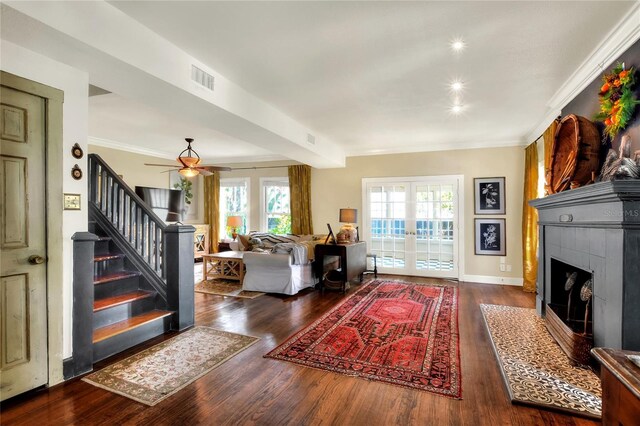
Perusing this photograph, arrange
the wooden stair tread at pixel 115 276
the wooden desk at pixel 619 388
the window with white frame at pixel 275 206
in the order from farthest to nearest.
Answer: the window with white frame at pixel 275 206 → the wooden stair tread at pixel 115 276 → the wooden desk at pixel 619 388

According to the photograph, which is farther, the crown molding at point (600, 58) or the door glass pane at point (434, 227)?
the door glass pane at point (434, 227)

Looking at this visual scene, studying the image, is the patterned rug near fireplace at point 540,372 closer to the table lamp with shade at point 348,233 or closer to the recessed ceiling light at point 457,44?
the table lamp with shade at point 348,233

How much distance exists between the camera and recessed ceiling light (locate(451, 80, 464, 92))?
10.7 ft

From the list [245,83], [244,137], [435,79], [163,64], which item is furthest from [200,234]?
[435,79]

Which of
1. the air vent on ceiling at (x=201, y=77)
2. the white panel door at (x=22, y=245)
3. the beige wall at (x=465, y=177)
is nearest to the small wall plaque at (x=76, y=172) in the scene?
the white panel door at (x=22, y=245)

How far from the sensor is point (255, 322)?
12.1 ft

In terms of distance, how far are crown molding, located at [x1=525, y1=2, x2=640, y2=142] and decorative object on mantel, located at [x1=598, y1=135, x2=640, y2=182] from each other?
72cm

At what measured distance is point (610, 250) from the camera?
2.17 meters

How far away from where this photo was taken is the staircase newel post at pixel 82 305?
8.02ft

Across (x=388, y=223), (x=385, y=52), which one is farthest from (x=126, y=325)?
(x=388, y=223)

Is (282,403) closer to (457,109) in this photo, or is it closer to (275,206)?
(457,109)

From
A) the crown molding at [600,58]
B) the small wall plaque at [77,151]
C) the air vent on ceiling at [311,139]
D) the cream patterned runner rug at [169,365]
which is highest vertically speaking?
the crown molding at [600,58]

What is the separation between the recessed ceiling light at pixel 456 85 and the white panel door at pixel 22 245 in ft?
11.6

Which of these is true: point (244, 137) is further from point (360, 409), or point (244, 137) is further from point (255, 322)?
point (360, 409)
